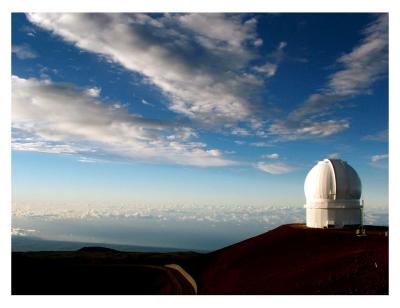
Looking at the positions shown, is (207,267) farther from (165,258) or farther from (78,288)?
(78,288)

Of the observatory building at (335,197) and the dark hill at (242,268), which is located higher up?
the observatory building at (335,197)

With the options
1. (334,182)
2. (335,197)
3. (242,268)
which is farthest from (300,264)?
(334,182)

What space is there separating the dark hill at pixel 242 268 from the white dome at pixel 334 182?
2.61 m

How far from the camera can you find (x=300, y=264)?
2281cm

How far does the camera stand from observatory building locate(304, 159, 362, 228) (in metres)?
29.4

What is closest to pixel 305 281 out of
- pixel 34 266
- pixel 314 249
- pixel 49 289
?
pixel 314 249

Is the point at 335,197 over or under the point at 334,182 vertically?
under

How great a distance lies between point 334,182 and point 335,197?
1.07 meters

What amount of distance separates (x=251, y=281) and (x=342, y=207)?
10709 millimetres

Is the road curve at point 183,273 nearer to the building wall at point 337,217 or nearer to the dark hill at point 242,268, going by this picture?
the dark hill at point 242,268

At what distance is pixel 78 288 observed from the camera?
83.4 feet

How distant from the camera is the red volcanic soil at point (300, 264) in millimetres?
18738

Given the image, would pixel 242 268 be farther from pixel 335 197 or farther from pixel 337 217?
pixel 335 197

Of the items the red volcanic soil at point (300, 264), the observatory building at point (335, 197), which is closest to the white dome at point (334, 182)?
the observatory building at point (335, 197)
